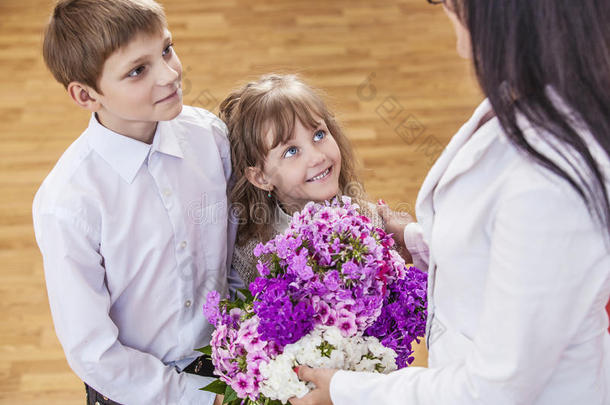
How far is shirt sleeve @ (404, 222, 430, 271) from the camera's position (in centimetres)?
145

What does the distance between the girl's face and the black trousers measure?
445 mm

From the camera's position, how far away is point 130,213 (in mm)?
1281

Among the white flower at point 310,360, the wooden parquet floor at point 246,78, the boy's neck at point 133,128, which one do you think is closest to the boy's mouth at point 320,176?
the boy's neck at point 133,128

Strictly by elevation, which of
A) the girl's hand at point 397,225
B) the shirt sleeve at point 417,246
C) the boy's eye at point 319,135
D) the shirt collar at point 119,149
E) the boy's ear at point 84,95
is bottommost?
the girl's hand at point 397,225

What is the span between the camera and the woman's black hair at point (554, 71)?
74 centimetres

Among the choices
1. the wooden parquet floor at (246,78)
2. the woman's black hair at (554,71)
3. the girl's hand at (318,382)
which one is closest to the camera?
the woman's black hair at (554,71)

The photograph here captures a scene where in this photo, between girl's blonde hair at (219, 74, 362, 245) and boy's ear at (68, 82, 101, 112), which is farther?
girl's blonde hair at (219, 74, 362, 245)

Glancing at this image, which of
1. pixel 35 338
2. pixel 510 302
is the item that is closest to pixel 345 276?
pixel 510 302

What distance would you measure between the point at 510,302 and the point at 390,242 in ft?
1.71

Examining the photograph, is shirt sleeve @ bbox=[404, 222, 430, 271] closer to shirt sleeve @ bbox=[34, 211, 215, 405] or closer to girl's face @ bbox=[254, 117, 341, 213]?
girl's face @ bbox=[254, 117, 341, 213]

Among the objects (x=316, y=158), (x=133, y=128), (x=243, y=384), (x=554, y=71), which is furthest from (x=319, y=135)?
(x=554, y=71)

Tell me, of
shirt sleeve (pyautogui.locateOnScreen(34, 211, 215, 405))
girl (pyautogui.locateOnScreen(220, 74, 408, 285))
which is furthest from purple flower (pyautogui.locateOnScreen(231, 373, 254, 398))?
girl (pyautogui.locateOnScreen(220, 74, 408, 285))

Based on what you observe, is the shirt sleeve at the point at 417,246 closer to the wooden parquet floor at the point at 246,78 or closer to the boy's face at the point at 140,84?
the boy's face at the point at 140,84

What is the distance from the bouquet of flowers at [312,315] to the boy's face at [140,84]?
35cm
